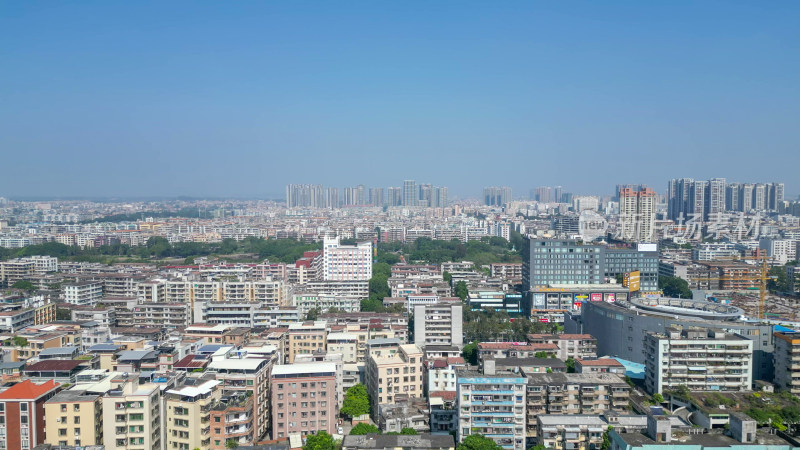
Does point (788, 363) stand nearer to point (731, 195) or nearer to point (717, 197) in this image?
point (717, 197)

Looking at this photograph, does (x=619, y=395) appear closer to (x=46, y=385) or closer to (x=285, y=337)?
(x=285, y=337)

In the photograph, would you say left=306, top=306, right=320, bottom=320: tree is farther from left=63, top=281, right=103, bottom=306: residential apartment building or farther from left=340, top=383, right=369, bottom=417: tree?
left=63, top=281, right=103, bottom=306: residential apartment building

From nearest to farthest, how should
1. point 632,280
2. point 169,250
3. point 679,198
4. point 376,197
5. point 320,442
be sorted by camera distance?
point 320,442, point 632,280, point 169,250, point 679,198, point 376,197

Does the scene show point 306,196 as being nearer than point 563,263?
No

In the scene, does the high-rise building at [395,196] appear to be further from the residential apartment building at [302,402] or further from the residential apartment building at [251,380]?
the residential apartment building at [302,402]

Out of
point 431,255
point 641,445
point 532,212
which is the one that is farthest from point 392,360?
point 532,212

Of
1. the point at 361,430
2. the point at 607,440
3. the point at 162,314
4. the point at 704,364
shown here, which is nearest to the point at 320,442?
the point at 361,430

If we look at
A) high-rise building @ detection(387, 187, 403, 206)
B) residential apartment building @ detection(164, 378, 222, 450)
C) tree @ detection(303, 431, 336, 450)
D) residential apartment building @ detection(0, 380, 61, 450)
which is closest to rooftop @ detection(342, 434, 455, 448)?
tree @ detection(303, 431, 336, 450)
